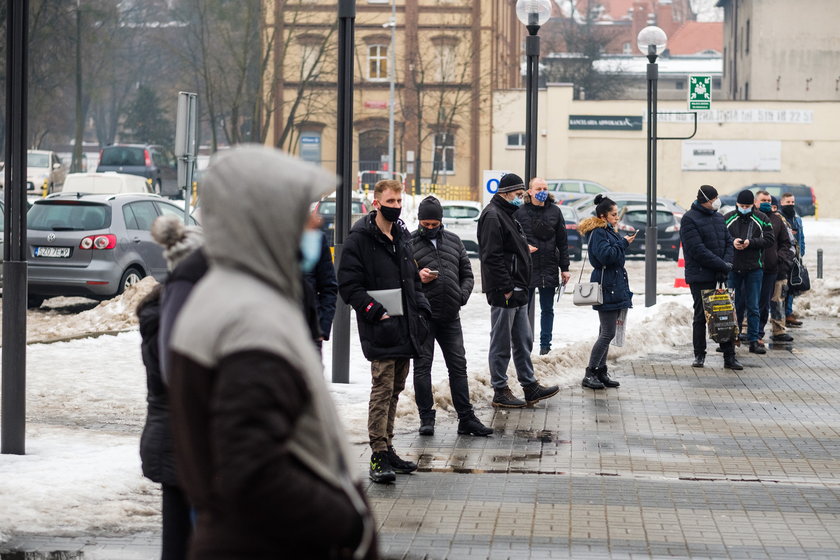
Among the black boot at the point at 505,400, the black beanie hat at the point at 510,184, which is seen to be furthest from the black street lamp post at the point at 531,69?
the black boot at the point at 505,400

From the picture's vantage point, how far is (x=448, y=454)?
28.1 feet

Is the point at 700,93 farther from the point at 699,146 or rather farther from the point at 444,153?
the point at 444,153

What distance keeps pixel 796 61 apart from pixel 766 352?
54164 mm

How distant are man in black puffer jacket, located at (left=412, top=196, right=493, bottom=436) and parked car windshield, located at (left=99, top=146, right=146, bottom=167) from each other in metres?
40.8

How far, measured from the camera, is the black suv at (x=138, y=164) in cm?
4784

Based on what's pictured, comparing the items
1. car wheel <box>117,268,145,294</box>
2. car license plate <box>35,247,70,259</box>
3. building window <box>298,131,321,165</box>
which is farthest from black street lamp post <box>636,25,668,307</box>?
building window <box>298,131,321,165</box>

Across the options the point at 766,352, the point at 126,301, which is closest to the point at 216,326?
the point at 766,352

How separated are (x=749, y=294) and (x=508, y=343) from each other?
194 inches

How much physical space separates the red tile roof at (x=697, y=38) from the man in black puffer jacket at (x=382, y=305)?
358ft

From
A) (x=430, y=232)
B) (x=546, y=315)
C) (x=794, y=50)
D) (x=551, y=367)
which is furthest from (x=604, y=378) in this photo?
(x=794, y=50)

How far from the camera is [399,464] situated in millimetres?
7902

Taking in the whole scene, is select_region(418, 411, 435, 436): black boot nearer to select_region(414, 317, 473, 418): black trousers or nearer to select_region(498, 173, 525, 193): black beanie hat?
select_region(414, 317, 473, 418): black trousers

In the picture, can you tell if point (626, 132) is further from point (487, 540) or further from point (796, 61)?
point (487, 540)

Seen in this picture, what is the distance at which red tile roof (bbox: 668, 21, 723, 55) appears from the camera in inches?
4498
